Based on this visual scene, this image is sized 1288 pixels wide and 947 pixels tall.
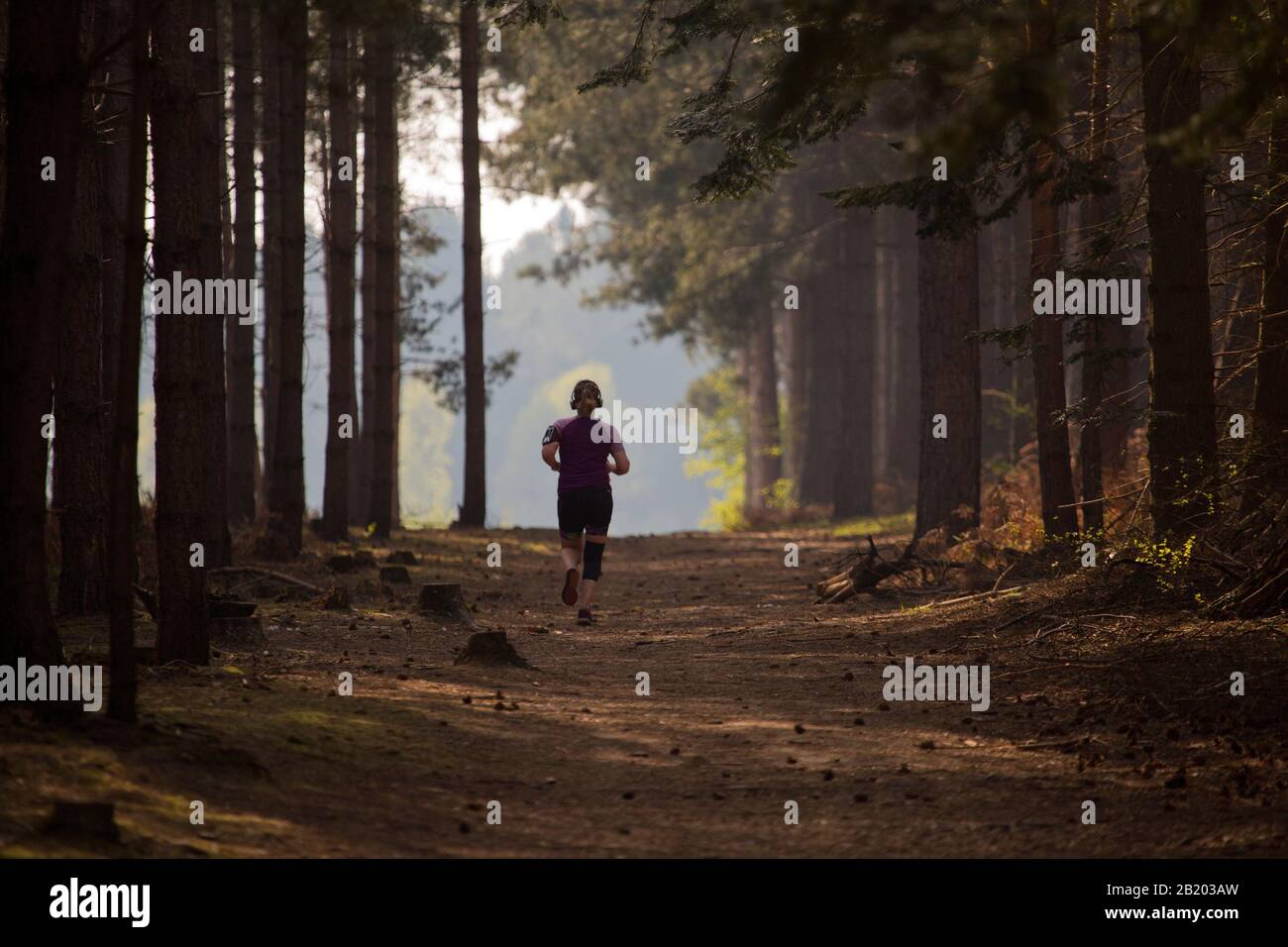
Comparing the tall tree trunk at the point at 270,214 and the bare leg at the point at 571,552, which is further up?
the tall tree trunk at the point at 270,214

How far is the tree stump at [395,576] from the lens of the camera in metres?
16.2

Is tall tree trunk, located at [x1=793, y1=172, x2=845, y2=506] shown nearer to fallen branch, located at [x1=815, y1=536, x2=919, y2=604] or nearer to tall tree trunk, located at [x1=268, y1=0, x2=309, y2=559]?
tall tree trunk, located at [x1=268, y1=0, x2=309, y2=559]

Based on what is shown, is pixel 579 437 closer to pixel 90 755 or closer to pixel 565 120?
pixel 90 755

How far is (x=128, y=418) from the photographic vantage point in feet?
22.1

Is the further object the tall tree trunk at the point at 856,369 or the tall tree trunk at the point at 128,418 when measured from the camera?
the tall tree trunk at the point at 856,369

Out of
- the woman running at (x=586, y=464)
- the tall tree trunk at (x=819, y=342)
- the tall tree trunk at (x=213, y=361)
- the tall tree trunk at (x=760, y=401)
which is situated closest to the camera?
the woman running at (x=586, y=464)

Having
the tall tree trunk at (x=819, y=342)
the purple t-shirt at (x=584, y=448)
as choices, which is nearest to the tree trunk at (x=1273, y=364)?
the purple t-shirt at (x=584, y=448)

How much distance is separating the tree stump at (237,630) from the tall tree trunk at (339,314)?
9.10 m

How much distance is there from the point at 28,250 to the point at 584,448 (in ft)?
23.1

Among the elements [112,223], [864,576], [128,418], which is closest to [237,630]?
[128,418]

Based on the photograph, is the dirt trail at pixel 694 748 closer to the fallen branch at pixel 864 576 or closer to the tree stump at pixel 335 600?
the tree stump at pixel 335 600
